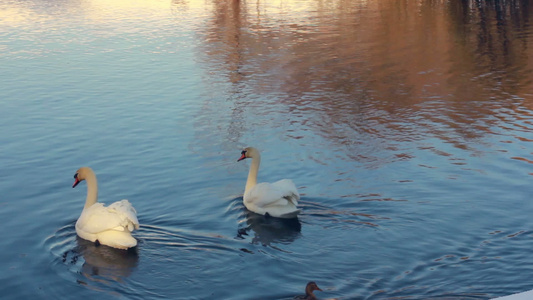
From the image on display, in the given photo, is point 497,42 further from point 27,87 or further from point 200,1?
point 200,1

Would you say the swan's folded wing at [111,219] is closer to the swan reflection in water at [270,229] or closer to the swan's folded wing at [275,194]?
the swan reflection in water at [270,229]

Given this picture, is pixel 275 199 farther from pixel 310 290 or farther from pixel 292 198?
pixel 310 290

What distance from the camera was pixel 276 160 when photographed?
14.6 metres

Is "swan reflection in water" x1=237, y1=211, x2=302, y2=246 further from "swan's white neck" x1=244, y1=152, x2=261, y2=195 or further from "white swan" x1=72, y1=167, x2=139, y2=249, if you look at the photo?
"white swan" x1=72, y1=167, x2=139, y2=249

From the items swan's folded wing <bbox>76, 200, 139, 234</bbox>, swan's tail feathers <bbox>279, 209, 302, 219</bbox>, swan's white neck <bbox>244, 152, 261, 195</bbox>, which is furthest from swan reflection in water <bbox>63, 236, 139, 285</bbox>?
swan's white neck <bbox>244, 152, 261, 195</bbox>

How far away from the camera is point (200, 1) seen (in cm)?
4944

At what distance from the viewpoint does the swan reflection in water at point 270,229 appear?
10708 mm

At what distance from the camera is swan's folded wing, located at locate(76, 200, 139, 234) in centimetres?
1021

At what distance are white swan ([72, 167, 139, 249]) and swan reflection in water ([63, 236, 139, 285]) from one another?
0.31 feet

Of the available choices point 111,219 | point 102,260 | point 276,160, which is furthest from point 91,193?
point 276,160

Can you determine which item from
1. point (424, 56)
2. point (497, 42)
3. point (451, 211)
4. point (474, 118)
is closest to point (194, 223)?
point (451, 211)

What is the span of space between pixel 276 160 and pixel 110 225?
497cm

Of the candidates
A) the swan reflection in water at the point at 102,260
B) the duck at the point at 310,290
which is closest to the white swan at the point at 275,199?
the swan reflection in water at the point at 102,260

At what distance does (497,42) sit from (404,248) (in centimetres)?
2053
